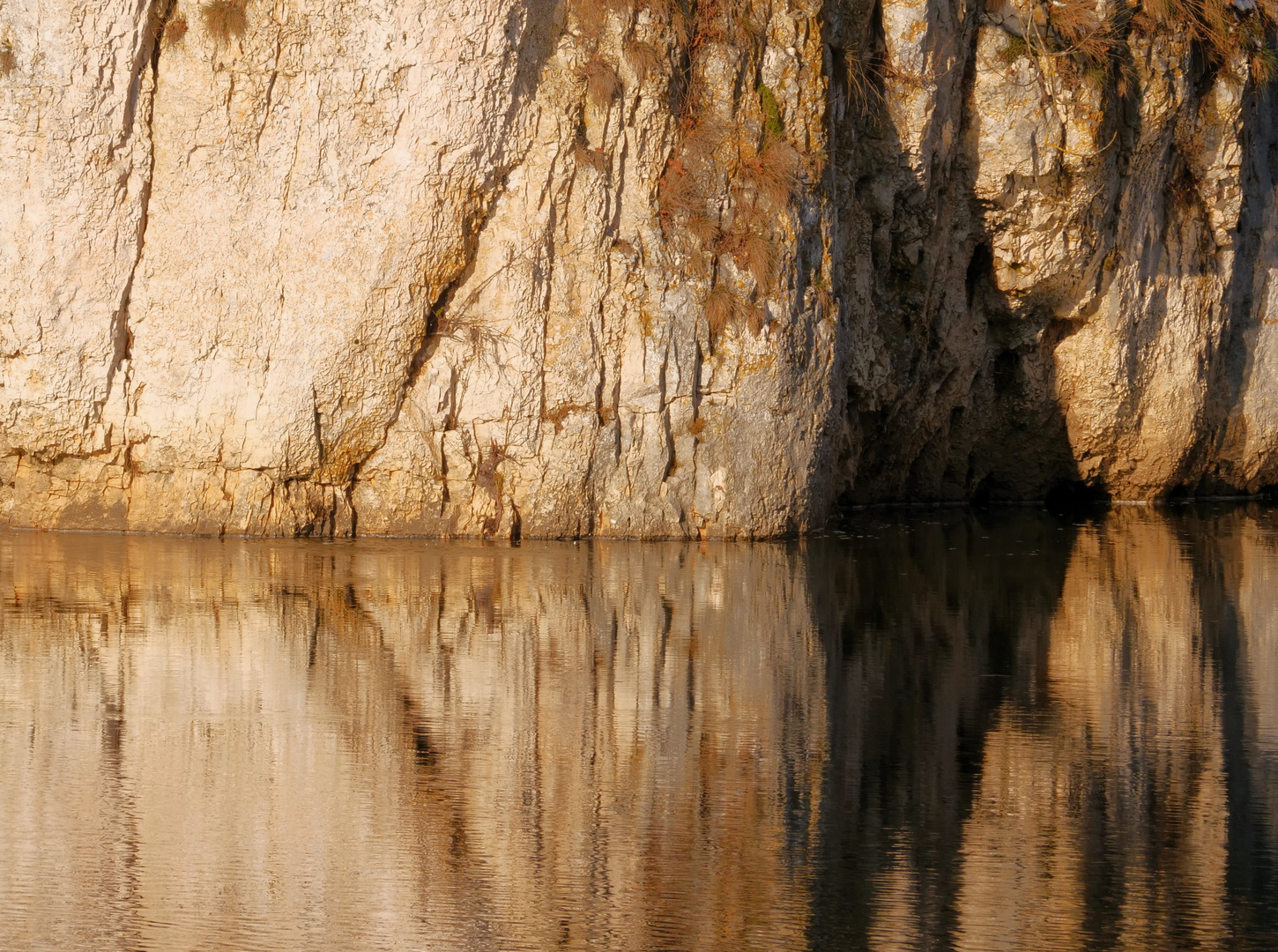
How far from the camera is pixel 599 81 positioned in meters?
17.8

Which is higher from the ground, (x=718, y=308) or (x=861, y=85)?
(x=861, y=85)

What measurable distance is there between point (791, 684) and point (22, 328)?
36.1ft

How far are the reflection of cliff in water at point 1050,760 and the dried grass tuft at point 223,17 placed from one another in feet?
28.7

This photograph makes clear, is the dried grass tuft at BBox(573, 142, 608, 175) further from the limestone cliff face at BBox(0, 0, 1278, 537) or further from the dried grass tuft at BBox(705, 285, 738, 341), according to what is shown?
the dried grass tuft at BBox(705, 285, 738, 341)

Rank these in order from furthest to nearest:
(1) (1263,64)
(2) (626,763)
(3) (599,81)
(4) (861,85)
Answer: (1) (1263,64), (4) (861,85), (3) (599,81), (2) (626,763)

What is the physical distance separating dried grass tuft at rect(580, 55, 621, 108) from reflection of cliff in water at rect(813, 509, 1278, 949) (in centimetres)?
584

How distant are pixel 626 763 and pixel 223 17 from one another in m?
11.7

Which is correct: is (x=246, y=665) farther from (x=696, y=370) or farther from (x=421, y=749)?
(x=696, y=370)

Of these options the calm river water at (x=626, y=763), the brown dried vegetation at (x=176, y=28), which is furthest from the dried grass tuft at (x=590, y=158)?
the calm river water at (x=626, y=763)

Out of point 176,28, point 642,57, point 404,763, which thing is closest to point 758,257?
point 642,57

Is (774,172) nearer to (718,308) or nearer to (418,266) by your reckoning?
(718,308)

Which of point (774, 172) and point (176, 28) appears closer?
point (176, 28)

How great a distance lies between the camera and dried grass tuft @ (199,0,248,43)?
1741 cm

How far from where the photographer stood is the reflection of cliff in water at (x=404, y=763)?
661 centimetres
